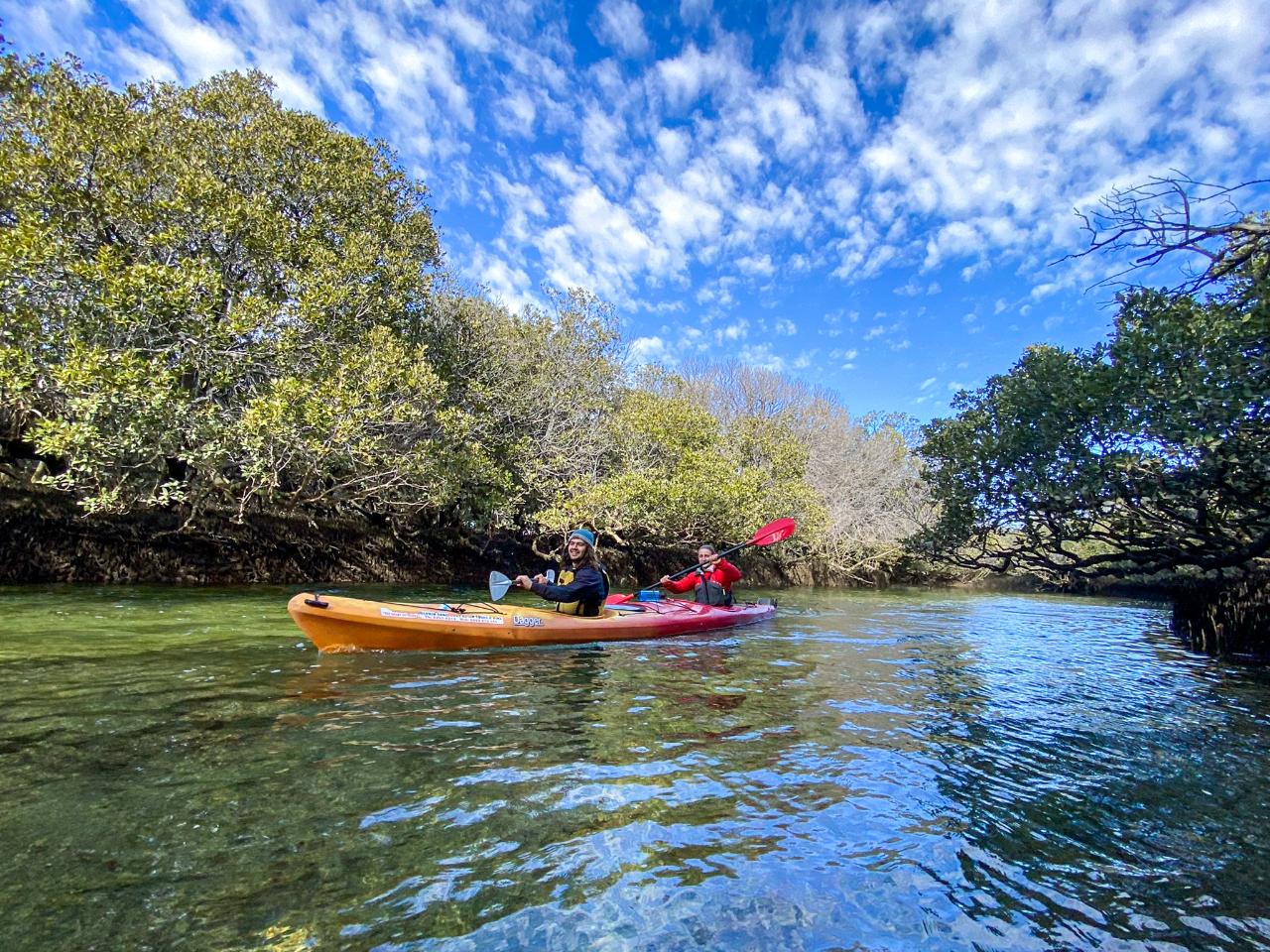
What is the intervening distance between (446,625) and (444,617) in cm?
9

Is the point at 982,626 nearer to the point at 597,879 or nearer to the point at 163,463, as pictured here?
the point at 597,879

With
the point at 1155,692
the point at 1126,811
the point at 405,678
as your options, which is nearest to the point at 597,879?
the point at 1126,811

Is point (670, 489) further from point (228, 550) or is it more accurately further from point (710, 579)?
point (228, 550)

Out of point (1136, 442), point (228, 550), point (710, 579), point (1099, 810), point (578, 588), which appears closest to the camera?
point (1099, 810)

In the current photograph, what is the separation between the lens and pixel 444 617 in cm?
701

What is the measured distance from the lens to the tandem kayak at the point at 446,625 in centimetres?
643

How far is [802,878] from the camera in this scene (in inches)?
102

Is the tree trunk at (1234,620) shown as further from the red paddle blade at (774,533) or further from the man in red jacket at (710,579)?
the man in red jacket at (710,579)

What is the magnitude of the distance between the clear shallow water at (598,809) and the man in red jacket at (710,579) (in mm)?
4638

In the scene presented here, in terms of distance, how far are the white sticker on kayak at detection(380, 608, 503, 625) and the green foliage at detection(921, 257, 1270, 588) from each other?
7.86m

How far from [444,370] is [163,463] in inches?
261

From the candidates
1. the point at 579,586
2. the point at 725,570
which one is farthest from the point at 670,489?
the point at 579,586

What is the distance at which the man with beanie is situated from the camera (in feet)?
25.5

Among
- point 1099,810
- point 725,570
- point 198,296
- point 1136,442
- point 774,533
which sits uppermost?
point 198,296
